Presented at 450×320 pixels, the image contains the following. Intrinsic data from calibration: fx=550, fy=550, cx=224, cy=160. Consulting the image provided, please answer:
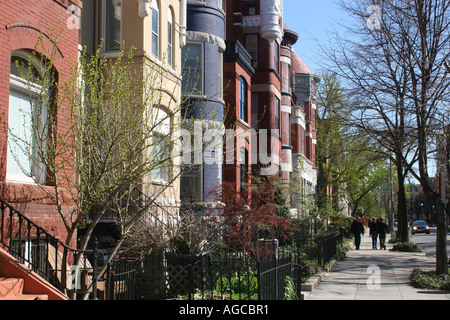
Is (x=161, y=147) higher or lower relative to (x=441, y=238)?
higher

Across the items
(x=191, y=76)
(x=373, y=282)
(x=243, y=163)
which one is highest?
(x=191, y=76)

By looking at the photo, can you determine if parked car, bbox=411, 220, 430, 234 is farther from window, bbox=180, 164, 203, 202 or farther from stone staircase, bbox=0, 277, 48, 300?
stone staircase, bbox=0, 277, 48, 300

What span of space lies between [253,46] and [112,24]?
13950 millimetres

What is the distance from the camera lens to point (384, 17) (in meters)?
16.3

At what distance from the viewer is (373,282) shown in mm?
15500

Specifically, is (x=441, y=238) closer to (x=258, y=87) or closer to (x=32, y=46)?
(x=32, y=46)

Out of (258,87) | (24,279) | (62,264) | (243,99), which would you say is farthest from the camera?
(258,87)

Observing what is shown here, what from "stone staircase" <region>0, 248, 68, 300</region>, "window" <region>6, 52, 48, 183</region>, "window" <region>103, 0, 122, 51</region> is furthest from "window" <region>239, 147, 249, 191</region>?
"stone staircase" <region>0, 248, 68, 300</region>

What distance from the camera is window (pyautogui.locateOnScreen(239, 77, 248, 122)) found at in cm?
2438

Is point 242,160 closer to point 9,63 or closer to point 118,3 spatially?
point 118,3

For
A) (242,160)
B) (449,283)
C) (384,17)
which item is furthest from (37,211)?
(242,160)

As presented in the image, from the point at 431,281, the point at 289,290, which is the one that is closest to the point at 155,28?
the point at 289,290

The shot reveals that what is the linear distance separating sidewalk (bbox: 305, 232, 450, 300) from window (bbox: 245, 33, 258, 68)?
11091 mm

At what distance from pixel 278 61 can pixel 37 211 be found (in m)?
21.5
